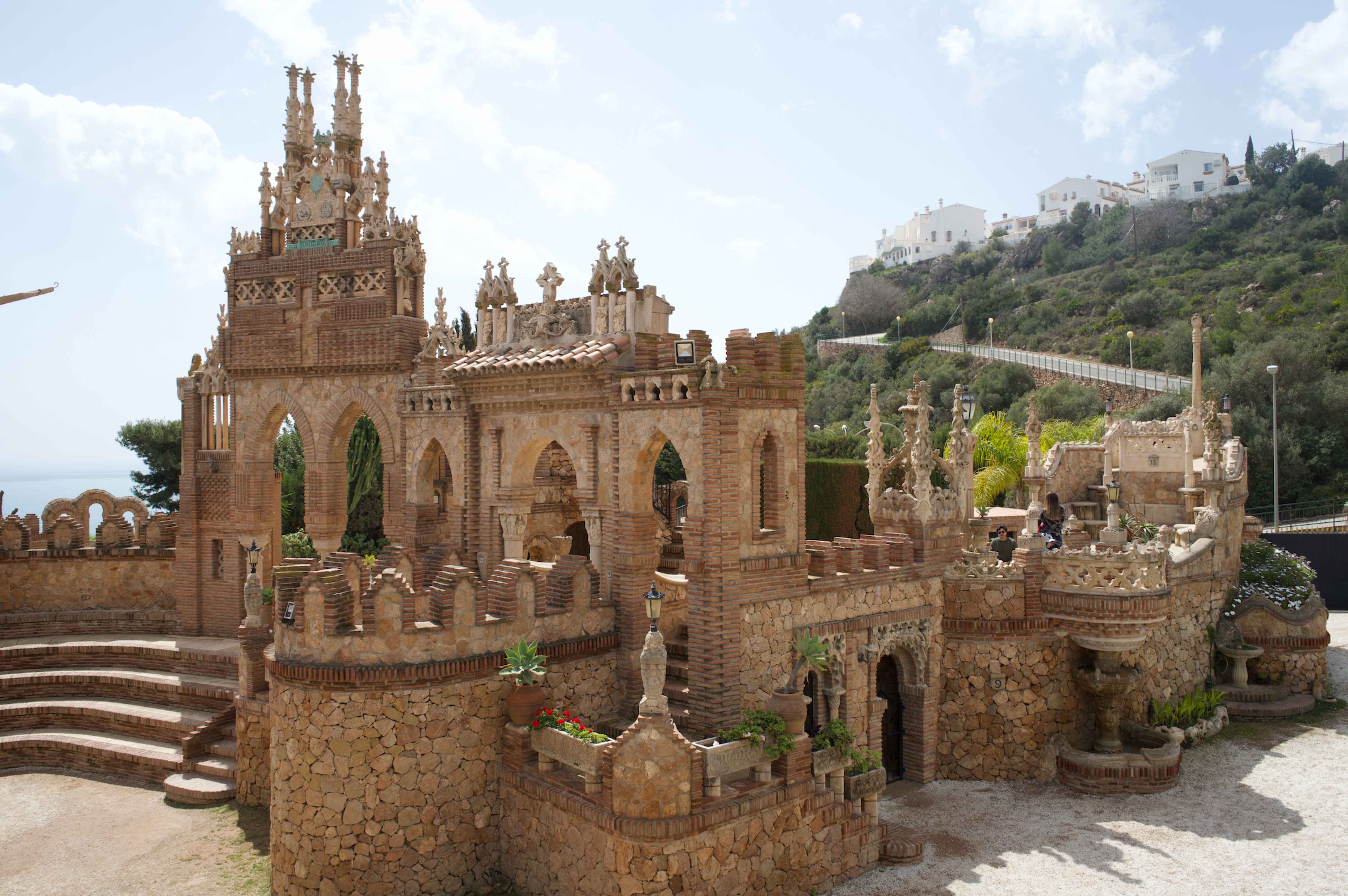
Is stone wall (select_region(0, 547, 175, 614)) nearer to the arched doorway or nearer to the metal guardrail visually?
the arched doorway

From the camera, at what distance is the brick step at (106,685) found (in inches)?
677

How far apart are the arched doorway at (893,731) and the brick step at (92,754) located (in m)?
11.1

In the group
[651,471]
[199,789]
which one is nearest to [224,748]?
[199,789]

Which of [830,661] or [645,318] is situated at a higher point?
[645,318]

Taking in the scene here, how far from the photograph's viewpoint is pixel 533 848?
11242 mm

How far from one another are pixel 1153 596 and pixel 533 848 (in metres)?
10.2

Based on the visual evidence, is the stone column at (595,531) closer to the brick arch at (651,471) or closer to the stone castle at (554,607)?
the stone castle at (554,607)

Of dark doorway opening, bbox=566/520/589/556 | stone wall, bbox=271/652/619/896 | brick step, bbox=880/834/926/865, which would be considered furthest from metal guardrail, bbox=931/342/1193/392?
stone wall, bbox=271/652/619/896

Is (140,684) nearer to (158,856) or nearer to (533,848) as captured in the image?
(158,856)

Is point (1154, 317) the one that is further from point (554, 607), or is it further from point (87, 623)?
point (87, 623)

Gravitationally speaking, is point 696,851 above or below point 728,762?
below

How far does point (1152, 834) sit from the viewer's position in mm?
12969

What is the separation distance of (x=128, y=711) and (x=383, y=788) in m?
8.42

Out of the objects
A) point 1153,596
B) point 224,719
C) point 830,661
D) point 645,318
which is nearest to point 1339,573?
point 1153,596
